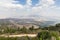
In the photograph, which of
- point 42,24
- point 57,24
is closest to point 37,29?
point 42,24

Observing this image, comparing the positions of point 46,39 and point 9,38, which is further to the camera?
point 9,38

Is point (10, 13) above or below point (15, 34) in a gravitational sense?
above

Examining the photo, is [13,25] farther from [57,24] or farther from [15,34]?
[57,24]

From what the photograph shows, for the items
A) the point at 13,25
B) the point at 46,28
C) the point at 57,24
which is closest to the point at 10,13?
the point at 13,25

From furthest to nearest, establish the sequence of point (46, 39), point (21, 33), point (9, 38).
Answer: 1. point (21, 33)
2. point (9, 38)
3. point (46, 39)

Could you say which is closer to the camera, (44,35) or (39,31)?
(44,35)

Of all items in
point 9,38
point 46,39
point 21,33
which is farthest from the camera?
point 21,33

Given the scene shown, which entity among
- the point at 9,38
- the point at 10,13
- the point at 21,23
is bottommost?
the point at 9,38

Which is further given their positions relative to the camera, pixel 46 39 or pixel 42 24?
pixel 42 24

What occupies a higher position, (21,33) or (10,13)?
(10,13)

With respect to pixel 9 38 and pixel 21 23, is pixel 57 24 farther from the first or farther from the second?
pixel 9 38
